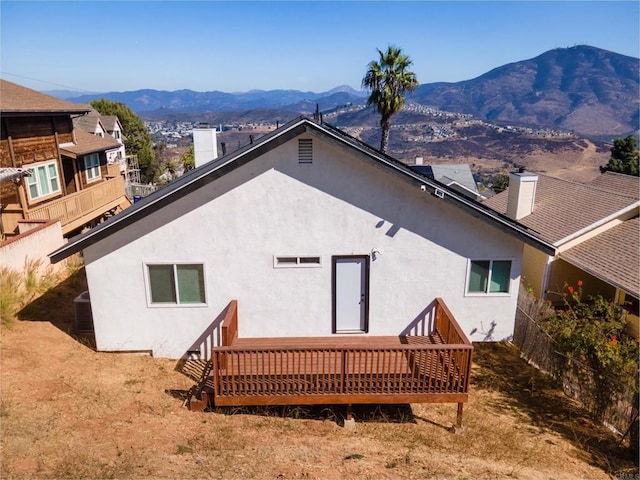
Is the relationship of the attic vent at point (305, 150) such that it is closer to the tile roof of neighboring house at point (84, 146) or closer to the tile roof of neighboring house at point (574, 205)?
the tile roof of neighboring house at point (574, 205)

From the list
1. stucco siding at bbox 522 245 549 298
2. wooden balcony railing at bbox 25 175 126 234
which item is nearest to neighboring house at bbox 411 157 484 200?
stucco siding at bbox 522 245 549 298

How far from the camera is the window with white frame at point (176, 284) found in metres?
9.86

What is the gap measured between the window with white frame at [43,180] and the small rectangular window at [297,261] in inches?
548

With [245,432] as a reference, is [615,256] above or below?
above

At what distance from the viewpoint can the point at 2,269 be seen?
11875 millimetres

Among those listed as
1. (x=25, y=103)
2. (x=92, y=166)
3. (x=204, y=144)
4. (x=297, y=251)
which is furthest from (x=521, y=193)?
(x=92, y=166)

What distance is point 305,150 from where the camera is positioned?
370 inches

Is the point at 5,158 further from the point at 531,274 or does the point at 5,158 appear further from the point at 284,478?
the point at 531,274

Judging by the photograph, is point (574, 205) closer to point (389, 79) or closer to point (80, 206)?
point (389, 79)

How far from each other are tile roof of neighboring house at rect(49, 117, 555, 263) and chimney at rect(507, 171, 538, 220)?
1017 centimetres

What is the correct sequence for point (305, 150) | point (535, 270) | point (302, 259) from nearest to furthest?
point (305, 150)
point (302, 259)
point (535, 270)

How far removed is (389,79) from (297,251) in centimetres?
2273

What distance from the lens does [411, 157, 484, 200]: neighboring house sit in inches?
1041

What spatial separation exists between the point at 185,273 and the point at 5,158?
1172 centimetres
